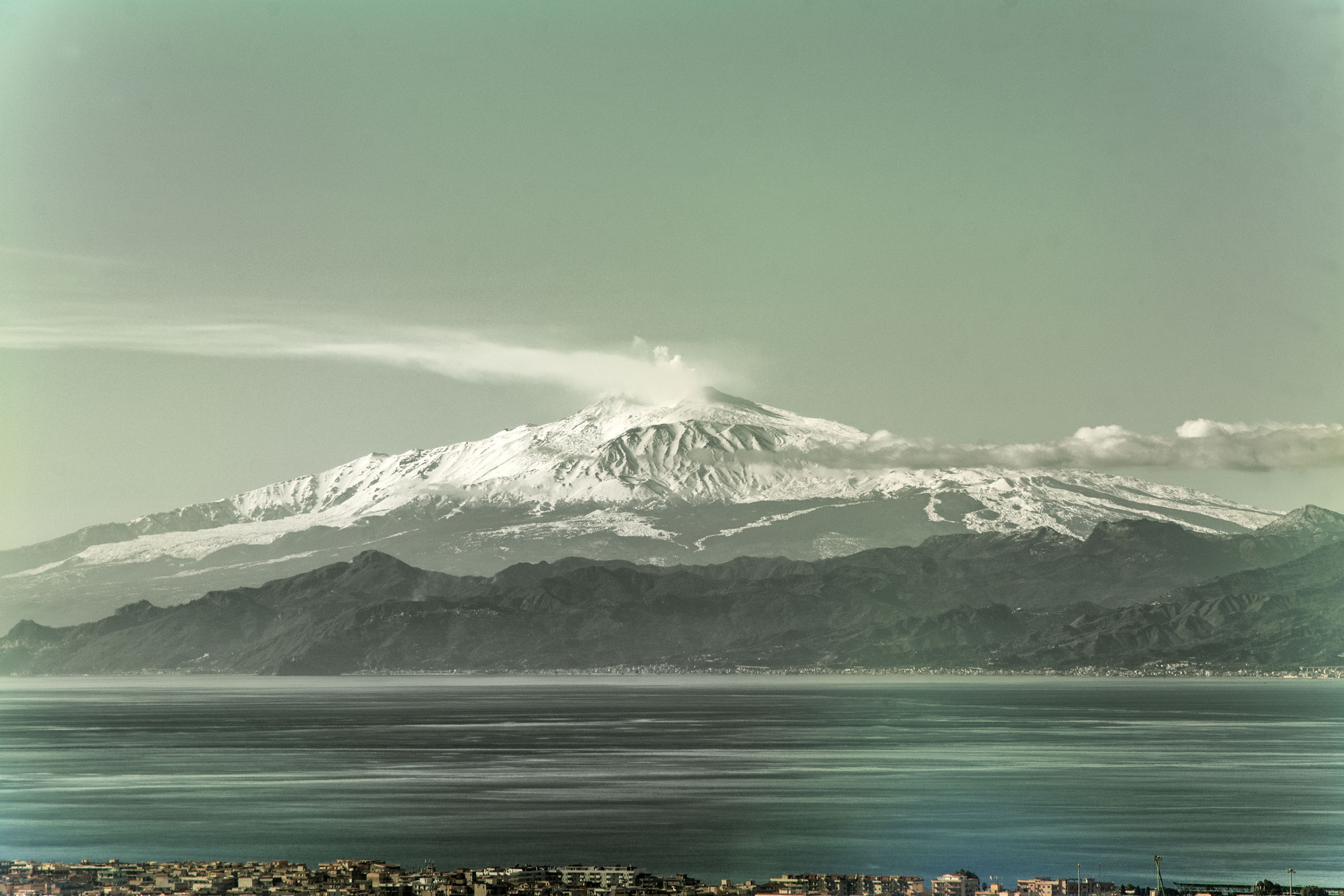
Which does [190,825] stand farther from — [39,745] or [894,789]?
[39,745]

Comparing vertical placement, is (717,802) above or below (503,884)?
above

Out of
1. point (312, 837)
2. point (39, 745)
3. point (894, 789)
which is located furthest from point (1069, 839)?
point (39, 745)

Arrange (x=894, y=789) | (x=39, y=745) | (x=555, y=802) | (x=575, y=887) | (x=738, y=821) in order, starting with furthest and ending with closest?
(x=39, y=745)
(x=894, y=789)
(x=555, y=802)
(x=738, y=821)
(x=575, y=887)

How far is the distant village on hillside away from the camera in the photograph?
217ft

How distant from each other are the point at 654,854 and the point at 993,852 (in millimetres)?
17115

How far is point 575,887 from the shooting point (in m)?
67.6

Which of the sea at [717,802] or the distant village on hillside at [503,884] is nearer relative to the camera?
the distant village on hillside at [503,884]

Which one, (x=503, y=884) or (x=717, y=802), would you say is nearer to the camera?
(x=503, y=884)

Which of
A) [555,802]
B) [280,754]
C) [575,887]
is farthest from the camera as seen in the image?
[280,754]

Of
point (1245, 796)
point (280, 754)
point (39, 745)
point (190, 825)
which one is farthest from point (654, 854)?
point (39, 745)

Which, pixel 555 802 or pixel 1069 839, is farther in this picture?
pixel 555 802

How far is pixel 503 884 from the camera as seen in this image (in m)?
67.6

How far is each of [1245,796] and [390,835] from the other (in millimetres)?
56915

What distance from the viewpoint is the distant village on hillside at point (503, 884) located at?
66.1 metres
